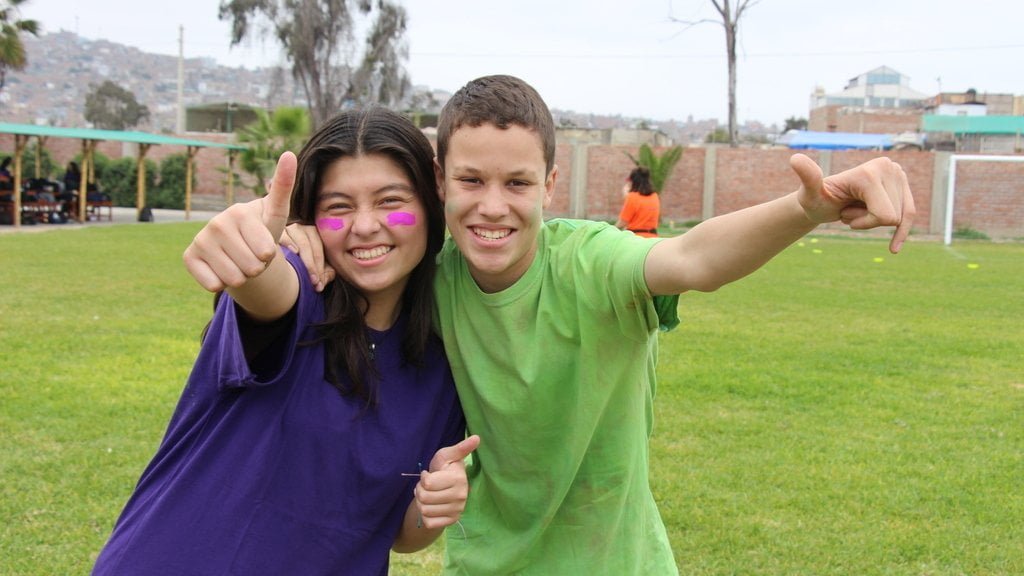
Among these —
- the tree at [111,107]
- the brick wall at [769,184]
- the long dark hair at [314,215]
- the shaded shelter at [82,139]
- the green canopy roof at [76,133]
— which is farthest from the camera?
the tree at [111,107]

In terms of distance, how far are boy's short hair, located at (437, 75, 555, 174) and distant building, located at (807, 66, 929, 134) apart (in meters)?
62.1

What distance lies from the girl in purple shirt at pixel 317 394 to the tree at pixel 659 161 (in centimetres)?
2903

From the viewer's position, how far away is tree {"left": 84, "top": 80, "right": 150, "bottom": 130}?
7106 centimetres

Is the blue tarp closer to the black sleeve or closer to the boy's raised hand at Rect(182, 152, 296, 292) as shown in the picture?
the black sleeve

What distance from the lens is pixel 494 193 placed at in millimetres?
2008

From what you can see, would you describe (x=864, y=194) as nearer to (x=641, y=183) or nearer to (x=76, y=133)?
(x=641, y=183)

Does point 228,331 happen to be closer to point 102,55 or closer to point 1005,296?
point 1005,296

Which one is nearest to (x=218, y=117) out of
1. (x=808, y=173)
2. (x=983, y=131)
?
(x=983, y=131)

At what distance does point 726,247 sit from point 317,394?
789 millimetres

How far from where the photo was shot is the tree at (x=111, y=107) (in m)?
71.1

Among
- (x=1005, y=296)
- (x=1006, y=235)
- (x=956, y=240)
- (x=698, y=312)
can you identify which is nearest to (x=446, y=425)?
(x=698, y=312)

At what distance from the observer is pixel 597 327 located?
6.56ft

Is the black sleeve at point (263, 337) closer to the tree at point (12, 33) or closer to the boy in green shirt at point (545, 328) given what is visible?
the boy in green shirt at point (545, 328)

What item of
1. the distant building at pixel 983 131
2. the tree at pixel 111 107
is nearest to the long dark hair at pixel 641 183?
the distant building at pixel 983 131
